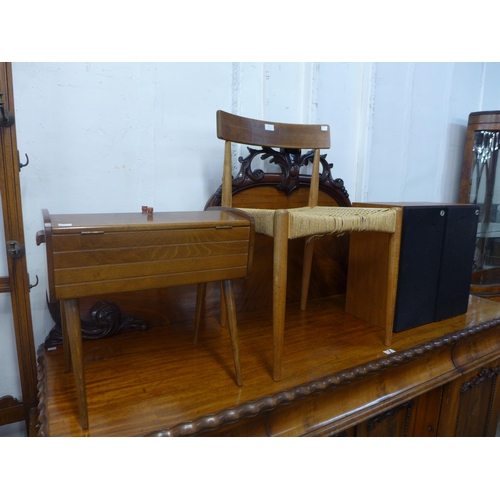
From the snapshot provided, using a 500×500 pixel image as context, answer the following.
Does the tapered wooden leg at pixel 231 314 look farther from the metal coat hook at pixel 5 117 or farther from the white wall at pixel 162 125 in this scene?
the metal coat hook at pixel 5 117

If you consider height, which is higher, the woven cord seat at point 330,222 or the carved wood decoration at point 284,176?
the carved wood decoration at point 284,176

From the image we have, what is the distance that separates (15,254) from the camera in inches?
37.7

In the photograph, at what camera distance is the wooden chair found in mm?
897

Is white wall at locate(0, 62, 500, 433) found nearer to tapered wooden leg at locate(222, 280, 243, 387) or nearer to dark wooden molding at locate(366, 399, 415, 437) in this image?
tapered wooden leg at locate(222, 280, 243, 387)

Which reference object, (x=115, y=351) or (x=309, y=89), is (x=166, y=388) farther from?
(x=309, y=89)

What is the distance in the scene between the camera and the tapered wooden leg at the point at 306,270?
1.34m

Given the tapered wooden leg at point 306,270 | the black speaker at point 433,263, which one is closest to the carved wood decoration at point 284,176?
the tapered wooden leg at point 306,270

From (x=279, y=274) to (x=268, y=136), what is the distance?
576 millimetres

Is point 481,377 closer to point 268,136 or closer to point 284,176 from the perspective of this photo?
point 284,176

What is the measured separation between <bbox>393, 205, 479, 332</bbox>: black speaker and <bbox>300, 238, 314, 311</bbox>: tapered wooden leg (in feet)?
1.03

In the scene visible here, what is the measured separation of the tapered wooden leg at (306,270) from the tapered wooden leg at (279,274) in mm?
437

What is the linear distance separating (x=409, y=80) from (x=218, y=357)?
155 centimetres

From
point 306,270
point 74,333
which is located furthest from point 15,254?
point 306,270

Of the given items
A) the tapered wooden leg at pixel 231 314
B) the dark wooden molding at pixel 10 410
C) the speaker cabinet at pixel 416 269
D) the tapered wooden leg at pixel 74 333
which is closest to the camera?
the tapered wooden leg at pixel 74 333
